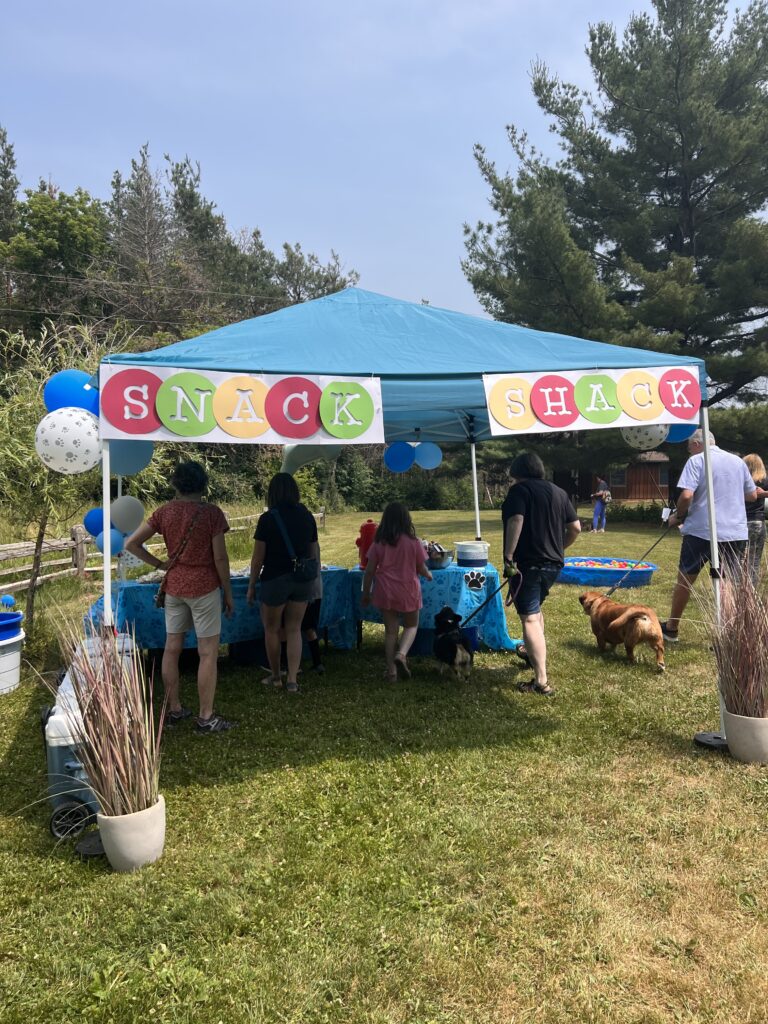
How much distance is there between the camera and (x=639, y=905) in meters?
2.38

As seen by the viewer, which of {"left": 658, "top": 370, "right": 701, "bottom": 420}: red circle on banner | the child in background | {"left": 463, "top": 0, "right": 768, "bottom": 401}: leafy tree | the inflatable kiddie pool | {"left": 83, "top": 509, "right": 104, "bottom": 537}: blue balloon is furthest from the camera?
{"left": 463, "top": 0, "right": 768, "bottom": 401}: leafy tree

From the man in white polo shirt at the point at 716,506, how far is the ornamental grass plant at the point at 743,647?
58.5 inches

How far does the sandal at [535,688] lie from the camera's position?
15.1 feet

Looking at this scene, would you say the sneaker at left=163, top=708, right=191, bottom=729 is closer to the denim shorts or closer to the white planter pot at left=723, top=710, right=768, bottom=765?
the denim shorts

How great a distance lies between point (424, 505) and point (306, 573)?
23182 millimetres

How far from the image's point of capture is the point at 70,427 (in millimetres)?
3342

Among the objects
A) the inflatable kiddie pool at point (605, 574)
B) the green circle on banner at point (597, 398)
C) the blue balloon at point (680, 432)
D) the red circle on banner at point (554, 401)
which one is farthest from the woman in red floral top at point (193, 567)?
the inflatable kiddie pool at point (605, 574)

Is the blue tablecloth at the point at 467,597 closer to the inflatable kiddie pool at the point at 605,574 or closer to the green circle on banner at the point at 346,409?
the green circle on banner at the point at 346,409

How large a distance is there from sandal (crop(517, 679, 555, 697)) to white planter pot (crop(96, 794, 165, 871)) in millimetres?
2828

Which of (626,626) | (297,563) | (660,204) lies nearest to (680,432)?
(626,626)

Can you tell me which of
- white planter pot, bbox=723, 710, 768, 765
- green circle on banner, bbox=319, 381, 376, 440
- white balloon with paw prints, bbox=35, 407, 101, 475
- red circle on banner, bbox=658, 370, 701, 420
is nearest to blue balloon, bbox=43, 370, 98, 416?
white balloon with paw prints, bbox=35, 407, 101, 475

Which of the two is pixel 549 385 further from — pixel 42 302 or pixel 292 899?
pixel 42 302

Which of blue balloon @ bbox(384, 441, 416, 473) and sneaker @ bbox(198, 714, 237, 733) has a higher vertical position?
blue balloon @ bbox(384, 441, 416, 473)

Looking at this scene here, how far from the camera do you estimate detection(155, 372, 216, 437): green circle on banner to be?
10.5ft
